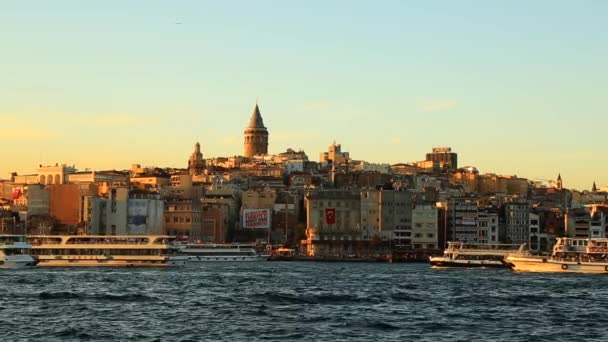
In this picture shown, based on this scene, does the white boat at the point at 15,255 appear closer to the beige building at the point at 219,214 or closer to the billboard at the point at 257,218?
the beige building at the point at 219,214

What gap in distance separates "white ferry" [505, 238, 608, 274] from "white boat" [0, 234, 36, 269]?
2792cm

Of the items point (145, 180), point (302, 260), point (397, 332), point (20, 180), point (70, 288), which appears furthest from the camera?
point (20, 180)

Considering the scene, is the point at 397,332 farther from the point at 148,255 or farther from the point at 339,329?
the point at 148,255

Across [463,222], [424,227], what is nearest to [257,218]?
[424,227]

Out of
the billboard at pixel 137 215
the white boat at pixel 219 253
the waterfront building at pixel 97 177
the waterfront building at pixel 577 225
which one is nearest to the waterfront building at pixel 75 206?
the billboard at pixel 137 215

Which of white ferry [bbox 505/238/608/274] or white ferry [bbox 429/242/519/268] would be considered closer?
white ferry [bbox 505/238/608/274]

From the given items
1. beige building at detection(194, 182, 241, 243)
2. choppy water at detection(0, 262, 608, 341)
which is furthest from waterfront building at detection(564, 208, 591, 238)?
choppy water at detection(0, 262, 608, 341)

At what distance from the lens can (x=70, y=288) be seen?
5631 cm

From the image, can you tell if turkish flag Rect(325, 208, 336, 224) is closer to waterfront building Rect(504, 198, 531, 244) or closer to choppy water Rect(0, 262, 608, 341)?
waterfront building Rect(504, 198, 531, 244)

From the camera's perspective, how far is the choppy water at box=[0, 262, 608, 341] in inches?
1483

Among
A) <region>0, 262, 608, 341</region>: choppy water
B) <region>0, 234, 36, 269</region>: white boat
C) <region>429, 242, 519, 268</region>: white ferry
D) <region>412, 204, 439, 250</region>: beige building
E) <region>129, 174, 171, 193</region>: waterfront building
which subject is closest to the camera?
<region>0, 262, 608, 341</region>: choppy water

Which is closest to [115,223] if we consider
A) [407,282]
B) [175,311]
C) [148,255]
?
[148,255]

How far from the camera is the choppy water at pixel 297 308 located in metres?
37.7

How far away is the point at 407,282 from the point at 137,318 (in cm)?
2612
